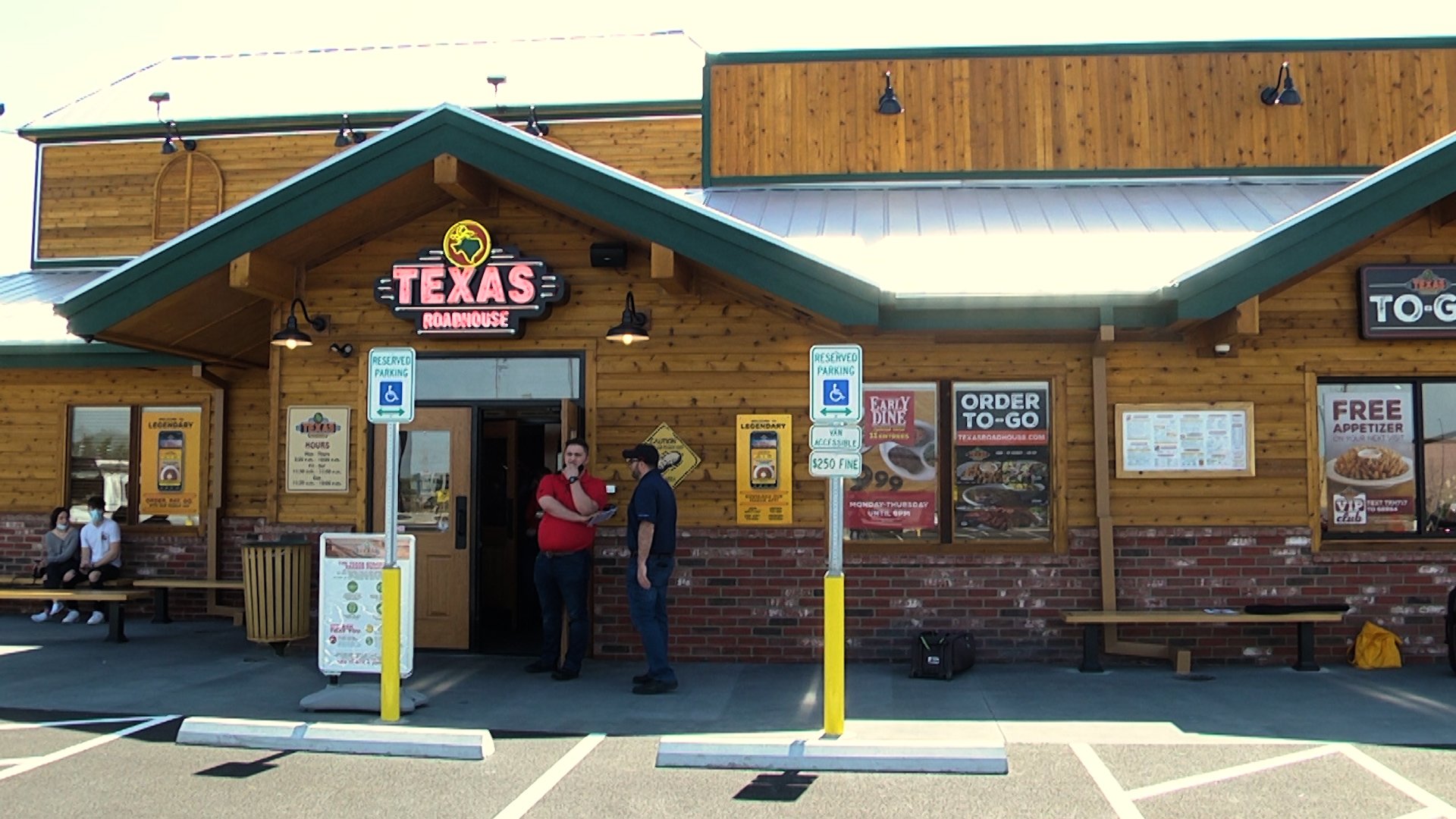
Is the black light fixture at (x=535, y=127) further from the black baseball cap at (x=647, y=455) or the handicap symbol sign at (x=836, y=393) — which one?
the handicap symbol sign at (x=836, y=393)

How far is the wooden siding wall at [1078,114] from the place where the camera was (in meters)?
12.3

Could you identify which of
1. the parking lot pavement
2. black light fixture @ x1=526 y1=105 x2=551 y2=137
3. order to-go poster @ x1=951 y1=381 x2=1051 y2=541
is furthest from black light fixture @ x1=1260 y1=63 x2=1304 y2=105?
black light fixture @ x1=526 y1=105 x2=551 y2=137

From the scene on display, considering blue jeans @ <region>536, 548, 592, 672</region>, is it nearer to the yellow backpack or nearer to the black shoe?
the black shoe

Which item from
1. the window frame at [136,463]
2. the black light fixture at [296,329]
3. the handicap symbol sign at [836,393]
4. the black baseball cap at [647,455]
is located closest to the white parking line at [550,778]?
the black baseball cap at [647,455]

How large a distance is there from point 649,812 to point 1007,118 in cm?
916

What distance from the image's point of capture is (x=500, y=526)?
40.5 ft

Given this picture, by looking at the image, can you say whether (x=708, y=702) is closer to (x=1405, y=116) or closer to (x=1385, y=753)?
(x=1385, y=753)

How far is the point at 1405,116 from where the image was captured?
40.5ft

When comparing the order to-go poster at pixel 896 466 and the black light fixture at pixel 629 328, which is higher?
the black light fixture at pixel 629 328

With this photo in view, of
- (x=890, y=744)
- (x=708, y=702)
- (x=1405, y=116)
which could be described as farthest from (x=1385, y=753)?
(x=1405, y=116)

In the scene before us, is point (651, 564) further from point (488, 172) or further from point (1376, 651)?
point (1376, 651)

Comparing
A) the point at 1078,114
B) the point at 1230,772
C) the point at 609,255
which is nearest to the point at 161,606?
the point at 609,255

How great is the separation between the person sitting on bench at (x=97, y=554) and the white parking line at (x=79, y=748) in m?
5.40

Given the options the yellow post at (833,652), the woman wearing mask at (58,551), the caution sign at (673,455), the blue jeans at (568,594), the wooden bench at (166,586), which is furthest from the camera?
the woman wearing mask at (58,551)
